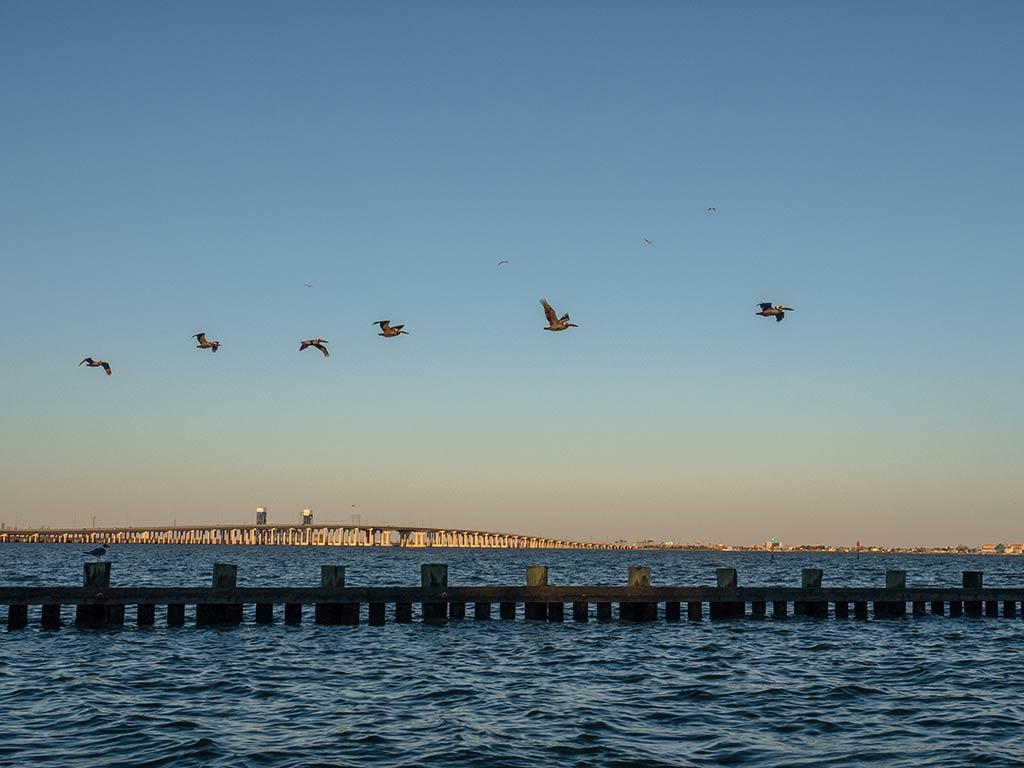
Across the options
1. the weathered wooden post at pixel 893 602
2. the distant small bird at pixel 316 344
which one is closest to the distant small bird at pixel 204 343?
the distant small bird at pixel 316 344

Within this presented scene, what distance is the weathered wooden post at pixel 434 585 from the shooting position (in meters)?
33.0

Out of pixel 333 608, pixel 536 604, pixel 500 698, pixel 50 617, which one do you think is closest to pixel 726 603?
pixel 536 604

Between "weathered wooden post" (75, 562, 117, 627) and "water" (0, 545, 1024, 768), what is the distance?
73cm

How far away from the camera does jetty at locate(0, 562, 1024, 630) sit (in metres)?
29.8

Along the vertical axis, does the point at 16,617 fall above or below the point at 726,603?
below

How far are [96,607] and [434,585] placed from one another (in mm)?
9549

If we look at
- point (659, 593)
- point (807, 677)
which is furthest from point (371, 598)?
point (807, 677)

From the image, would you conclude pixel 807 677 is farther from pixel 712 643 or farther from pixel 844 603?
pixel 844 603

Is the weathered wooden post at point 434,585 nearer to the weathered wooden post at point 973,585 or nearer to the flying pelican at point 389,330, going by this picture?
the flying pelican at point 389,330

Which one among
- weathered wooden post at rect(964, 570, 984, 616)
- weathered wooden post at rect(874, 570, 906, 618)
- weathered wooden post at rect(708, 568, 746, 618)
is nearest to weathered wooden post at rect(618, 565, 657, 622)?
weathered wooden post at rect(708, 568, 746, 618)

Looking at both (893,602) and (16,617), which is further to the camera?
(893,602)

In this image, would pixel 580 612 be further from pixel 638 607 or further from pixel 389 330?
pixel 389 330

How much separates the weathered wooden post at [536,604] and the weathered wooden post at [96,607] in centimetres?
1202

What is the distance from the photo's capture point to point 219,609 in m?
31.7
